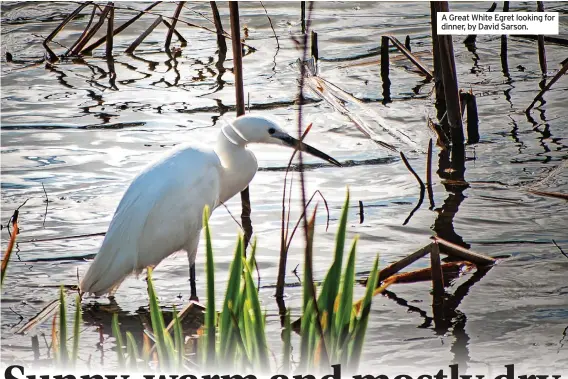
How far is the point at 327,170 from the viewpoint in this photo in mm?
5727

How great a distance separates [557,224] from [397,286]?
1201 millimetres

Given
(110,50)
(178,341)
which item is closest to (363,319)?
(178,341)

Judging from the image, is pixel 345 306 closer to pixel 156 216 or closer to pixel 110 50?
pixel 156 216

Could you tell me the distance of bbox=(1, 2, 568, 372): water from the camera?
12.6 ft

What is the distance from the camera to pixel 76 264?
455 centimetres

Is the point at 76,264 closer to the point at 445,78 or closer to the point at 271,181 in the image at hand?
the point at 271,181

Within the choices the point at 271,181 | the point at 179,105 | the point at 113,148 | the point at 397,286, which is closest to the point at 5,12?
the point at 179,105

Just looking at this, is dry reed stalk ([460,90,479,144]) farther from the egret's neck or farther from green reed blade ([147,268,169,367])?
green reed blade ([147,268,169,367])

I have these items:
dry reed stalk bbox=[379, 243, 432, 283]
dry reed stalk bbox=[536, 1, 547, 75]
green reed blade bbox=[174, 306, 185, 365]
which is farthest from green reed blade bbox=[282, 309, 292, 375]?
dry reed stalk bbox=[536, 1, 547, 75]

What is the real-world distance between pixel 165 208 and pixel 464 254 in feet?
4.83

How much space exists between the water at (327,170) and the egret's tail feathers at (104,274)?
0.56 ft

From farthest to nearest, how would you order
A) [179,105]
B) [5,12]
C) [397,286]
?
[5,12], [179,105], [397,286]
